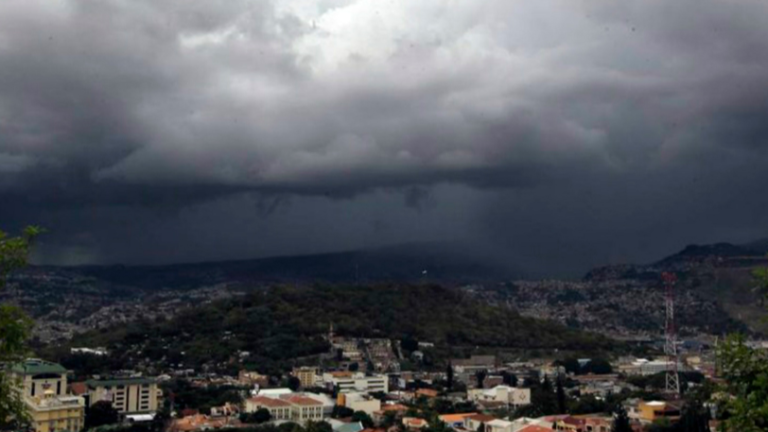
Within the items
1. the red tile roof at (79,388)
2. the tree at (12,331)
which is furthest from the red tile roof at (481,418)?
the tree at (12,331)

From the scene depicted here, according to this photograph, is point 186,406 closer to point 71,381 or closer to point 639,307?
point 71,381

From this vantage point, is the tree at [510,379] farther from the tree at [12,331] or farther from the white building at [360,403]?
the tree at [12,331]

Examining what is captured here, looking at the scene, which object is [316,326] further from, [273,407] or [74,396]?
[74,396]

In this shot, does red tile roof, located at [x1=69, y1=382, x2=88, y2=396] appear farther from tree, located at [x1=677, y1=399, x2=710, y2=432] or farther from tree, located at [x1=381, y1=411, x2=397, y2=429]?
tree, located at [x1=677, y1=399, x2=710, y2=432]

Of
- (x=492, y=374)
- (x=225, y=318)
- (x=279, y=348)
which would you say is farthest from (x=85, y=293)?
(x=492, y=374)

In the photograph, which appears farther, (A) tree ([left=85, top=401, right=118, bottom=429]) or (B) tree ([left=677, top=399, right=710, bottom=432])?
(A) tree ([left=85, top=401, right=118, bottom=429])

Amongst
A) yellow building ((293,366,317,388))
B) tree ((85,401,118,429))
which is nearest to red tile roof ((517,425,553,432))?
tree ((85,401,118,429))
